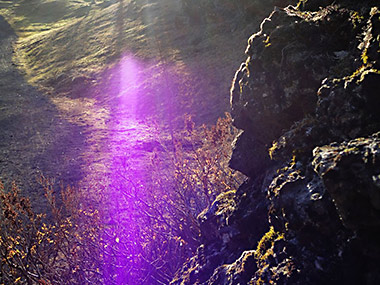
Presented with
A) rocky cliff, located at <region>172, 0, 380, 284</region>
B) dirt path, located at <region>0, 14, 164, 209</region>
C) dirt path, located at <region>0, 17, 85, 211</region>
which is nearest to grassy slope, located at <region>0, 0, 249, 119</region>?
dirt path, located at <region>0, 14, 164, 209</region>

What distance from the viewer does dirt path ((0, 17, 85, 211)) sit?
1545 cm

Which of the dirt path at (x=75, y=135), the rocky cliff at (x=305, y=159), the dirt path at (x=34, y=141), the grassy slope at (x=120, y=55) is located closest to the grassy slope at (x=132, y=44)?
the grassy slope at (x=120, y=55)

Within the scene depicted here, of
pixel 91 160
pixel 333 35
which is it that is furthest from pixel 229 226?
pixel 91 160

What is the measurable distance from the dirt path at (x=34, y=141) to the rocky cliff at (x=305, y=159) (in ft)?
34.7

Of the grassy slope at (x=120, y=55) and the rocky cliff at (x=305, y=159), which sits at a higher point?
the rocky cliff at (x=305, y=159)

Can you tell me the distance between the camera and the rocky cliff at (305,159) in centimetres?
296

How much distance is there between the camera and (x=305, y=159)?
4031 millimetres

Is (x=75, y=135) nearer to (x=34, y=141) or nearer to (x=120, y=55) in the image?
(x=34, y=141)

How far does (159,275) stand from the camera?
277 inches

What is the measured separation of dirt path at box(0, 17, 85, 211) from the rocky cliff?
10.6 metres

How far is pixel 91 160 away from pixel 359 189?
14.8 meters

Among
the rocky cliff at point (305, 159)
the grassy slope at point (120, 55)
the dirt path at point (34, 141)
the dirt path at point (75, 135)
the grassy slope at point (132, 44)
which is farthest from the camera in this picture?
the grassy slope at point (132, 44)

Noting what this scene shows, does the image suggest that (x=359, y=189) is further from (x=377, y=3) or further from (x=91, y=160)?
(x=91, y=160)

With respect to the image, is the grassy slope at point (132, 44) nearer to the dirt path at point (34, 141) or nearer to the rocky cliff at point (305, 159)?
the dirt path at point (34, 141)
